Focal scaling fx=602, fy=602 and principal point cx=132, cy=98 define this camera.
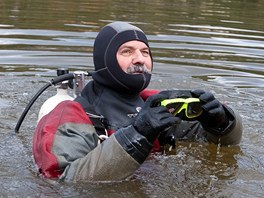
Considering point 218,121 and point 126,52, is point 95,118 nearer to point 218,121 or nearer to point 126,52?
point 126,52

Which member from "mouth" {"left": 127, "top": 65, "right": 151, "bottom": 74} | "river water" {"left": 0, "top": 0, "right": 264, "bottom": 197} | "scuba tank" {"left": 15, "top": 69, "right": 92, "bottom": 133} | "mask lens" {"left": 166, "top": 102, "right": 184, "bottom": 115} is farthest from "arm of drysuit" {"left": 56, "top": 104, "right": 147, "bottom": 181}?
"scuba tank" {"left": 15, "top": 69, "right": 92, "bottom": 133}

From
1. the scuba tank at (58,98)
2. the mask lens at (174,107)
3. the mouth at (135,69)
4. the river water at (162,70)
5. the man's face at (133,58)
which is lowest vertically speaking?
the river water at (162,70)

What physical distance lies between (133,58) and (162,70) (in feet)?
16.2

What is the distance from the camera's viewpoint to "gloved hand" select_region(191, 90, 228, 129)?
4.10 meters

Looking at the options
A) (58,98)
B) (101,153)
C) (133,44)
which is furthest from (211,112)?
(58,98)

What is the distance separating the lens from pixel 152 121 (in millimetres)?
3609

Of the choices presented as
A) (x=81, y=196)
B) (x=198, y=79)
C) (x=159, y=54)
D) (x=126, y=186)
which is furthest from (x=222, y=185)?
(x=159, y=54)

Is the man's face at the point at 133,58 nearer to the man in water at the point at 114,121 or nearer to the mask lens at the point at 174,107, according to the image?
the man in water at the point at 114,121

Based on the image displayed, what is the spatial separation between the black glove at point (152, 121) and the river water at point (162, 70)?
0.54 metres

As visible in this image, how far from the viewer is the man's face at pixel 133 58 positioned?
4.21m

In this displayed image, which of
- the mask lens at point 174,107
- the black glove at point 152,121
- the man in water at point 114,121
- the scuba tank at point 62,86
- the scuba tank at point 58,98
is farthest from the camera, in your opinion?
the scuba tank at point 58,98

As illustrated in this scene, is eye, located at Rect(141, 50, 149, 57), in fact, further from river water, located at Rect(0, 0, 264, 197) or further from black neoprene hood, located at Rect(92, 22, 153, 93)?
river water, located at Rect(0, 0, 264, 197)

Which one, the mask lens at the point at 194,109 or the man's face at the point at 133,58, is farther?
the man's face at the point at 133,58

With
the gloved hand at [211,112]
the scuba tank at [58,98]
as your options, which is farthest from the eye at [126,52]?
the scuba tank at [58,98]
